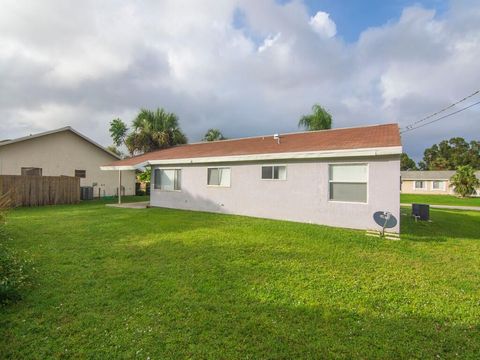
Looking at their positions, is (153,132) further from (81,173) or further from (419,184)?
(419,184)

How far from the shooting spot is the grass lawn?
290 cm

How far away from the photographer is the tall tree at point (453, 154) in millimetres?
61938

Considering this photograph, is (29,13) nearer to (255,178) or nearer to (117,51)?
(117,51)

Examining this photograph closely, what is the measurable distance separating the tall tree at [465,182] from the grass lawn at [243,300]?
3422cm

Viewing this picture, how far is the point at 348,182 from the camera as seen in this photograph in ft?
31.0

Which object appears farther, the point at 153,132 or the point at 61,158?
the point at 153,132

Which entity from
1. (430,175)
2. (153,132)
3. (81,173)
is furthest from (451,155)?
(81,173)

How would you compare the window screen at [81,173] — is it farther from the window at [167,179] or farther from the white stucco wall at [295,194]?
the white stucco wall at [295,194]

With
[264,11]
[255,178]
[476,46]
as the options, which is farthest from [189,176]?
[476,46]

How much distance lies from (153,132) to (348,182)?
21.2 metres

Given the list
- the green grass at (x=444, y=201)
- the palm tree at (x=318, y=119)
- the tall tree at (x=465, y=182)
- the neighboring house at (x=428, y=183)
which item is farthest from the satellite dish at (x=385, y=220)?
the neighboring house at (x=428, y=183)

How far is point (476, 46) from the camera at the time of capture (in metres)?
12.5

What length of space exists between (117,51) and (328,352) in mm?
16048

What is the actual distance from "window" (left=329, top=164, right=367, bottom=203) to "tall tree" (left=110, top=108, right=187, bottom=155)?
19688 millimetres
